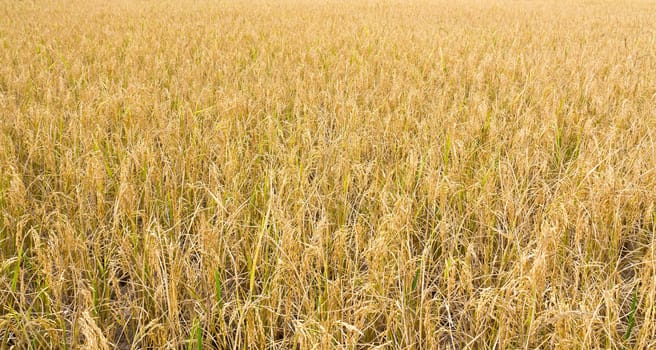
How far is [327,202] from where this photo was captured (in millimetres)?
1491

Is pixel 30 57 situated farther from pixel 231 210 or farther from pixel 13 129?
pixel 231 210

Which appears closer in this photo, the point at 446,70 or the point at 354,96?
the point at 354,96

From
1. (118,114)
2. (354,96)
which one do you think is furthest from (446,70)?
(118,114)

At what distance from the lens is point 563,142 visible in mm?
1970

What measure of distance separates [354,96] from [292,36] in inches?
94.5

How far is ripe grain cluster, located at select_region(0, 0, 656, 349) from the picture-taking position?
1.00 meters

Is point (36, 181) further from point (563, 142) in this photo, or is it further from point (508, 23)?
point (508, 23)

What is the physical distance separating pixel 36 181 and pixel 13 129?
57 cm

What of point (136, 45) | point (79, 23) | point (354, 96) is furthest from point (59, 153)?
point (79, 23)

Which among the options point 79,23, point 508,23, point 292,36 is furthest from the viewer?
point 508,23

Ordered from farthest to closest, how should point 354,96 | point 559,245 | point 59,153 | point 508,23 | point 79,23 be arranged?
point 508,23 → point 79,23 → point 354,96 → point 59,153 → point 559,245

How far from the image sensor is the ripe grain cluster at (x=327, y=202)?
1.00 metres

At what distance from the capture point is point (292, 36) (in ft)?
15.6

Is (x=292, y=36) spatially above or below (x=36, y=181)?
above
